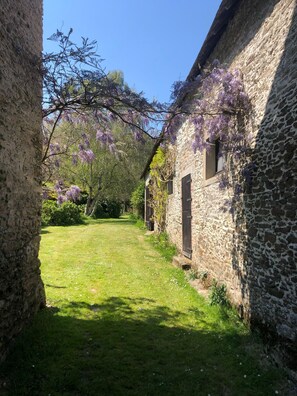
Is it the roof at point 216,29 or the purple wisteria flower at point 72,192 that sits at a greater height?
the roof at point 216,29

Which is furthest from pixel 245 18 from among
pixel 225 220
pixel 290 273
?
pixel 290 273

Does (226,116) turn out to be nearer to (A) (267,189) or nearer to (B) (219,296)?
(A) (267,189)

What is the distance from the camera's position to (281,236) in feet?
13.0

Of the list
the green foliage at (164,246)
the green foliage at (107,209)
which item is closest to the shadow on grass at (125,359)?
the green foliage at (164,246)

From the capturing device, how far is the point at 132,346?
14.0 feet

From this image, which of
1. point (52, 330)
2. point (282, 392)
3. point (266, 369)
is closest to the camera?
point (282, 392)

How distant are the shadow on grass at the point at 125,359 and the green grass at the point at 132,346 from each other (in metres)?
0.01

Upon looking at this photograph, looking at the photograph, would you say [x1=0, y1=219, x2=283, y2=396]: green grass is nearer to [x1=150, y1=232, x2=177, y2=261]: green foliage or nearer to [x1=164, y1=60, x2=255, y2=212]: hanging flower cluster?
[x1=164, y1=60, x2=255, y2=212]: hanging flower cluster

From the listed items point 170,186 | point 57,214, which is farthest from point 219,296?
point 57,214

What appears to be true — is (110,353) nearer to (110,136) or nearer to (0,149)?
(0,149)

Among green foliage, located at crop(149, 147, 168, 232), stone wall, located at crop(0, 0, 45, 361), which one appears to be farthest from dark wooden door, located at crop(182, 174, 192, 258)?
stone wall, located at crop(0, 0, 45, 361)

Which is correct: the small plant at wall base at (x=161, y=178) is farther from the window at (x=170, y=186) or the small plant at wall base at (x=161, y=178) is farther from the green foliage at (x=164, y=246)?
the green foliage at (x=164, y=246)

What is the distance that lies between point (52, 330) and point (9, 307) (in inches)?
38.4

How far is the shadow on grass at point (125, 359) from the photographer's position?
131 inches
